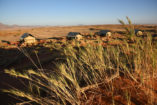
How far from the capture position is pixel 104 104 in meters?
1.09

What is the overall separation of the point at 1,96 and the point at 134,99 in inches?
104

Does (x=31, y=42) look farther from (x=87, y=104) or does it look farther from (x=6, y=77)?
(x=87, y=104)

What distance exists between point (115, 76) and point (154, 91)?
0.51 m

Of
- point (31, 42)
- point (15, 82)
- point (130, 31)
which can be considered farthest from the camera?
point (31, 42)

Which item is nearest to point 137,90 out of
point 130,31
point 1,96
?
point 130,31

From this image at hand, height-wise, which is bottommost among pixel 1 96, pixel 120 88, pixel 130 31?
pixel 1 96

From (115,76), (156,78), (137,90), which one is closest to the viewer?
(137,90)

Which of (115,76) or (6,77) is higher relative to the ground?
(115,76)

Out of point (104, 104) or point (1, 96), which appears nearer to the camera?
point (104, 104)

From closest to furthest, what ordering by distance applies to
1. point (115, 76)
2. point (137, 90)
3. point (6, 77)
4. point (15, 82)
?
point (137, 90) < point (115, 76) < point (15, 82) < point (6, 77)

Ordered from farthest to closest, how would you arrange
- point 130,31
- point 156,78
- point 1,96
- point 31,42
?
point 31,42 → point 1,96 → point 156,78 → point 130,31

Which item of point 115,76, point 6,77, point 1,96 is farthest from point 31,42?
point 115,76

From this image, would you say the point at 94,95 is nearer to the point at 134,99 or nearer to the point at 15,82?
the point at 134,99

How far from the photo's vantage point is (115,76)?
1527 mm
